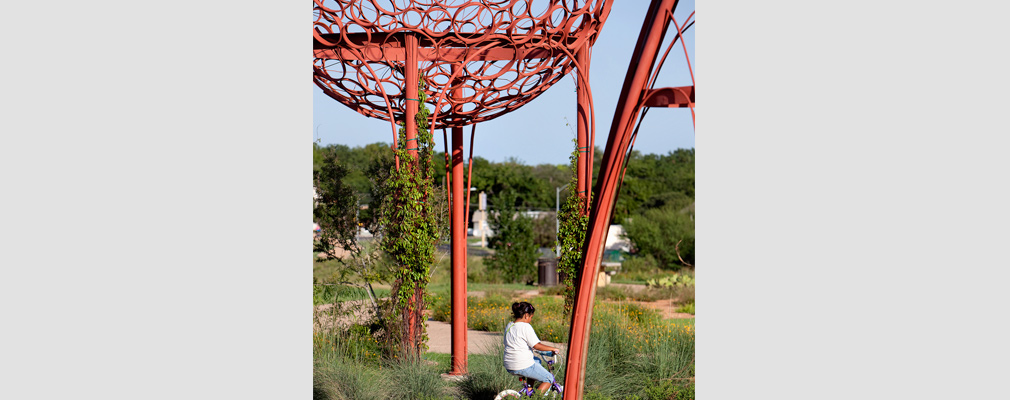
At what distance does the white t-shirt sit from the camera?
5.07 m

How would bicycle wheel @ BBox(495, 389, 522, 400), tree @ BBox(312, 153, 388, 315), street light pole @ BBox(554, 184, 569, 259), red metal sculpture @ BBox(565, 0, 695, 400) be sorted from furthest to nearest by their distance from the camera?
tree @ BBox(312, 153, 388, 315)
street light pole @ BBox(554, 184, 569, 259)
bicycle wheel @ BBox(495, 389, 522, 400)
red metal sculpture @ BBox(565, 0, 695, 400)

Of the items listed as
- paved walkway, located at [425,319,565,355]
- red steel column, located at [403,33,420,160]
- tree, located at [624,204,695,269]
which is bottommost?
paved walkway, located at [425,319,565,355]

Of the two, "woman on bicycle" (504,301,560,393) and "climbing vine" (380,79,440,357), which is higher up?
"climbing vine" (380,79,440,357)

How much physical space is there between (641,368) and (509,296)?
795 cm

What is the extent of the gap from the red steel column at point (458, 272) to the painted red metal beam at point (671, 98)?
9.89ft

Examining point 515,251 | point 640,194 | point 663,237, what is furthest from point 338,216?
point 640,194

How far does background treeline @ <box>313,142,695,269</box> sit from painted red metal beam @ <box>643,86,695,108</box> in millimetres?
16563

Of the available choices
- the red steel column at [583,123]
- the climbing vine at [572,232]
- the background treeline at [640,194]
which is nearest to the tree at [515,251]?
the background treeline at [640,194]

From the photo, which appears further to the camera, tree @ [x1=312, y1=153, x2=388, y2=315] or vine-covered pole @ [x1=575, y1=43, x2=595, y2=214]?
tree @ [x1=312, y1=153, x2=388, y2=315]

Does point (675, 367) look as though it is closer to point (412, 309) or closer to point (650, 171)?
point (412, 309)

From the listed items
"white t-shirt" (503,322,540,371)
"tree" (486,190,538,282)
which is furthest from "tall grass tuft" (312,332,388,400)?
"tree" (486,190,538,282)

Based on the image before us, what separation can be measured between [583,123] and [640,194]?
2795 centimetres

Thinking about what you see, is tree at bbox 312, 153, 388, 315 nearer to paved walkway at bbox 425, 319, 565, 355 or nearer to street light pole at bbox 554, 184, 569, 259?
paved walkway at bbox 425, 319, 565, 355

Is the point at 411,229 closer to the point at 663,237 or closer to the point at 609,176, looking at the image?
the point at 609,176
